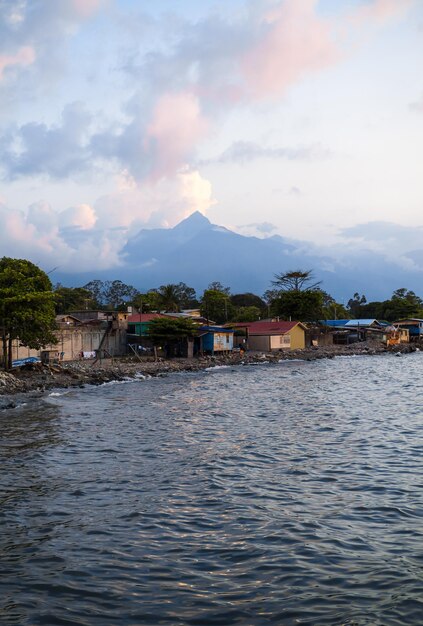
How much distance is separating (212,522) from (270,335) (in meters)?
61.7

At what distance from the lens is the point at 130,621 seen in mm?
7707

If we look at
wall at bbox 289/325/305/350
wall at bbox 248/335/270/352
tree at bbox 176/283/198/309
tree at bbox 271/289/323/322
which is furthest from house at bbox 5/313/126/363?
tree at bbox 176/283/198/309

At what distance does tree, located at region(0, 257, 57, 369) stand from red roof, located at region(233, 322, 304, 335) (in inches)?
Answer: 1475

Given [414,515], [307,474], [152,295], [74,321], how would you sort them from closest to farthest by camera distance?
1. [414,515]
2. [307,474]
3. [74,321]
4. [152,295]

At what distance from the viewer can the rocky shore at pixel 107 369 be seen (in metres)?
37.5

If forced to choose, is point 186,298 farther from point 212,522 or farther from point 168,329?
point 212,522

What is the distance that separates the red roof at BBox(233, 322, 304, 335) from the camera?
73.8 metres

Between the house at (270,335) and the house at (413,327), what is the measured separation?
35.2m

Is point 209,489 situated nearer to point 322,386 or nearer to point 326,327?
point 322,386

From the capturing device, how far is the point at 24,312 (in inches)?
1480

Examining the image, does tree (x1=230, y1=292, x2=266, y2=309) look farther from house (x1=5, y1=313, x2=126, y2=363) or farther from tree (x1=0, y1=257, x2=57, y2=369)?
tree (x1=0, y1=257, x2=57, y2=369)

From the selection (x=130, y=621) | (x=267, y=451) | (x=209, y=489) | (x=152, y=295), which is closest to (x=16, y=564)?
(x=130, y=621)

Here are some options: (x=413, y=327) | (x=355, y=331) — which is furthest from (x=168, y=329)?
(x=413, y=327)

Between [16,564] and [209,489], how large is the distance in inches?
210
